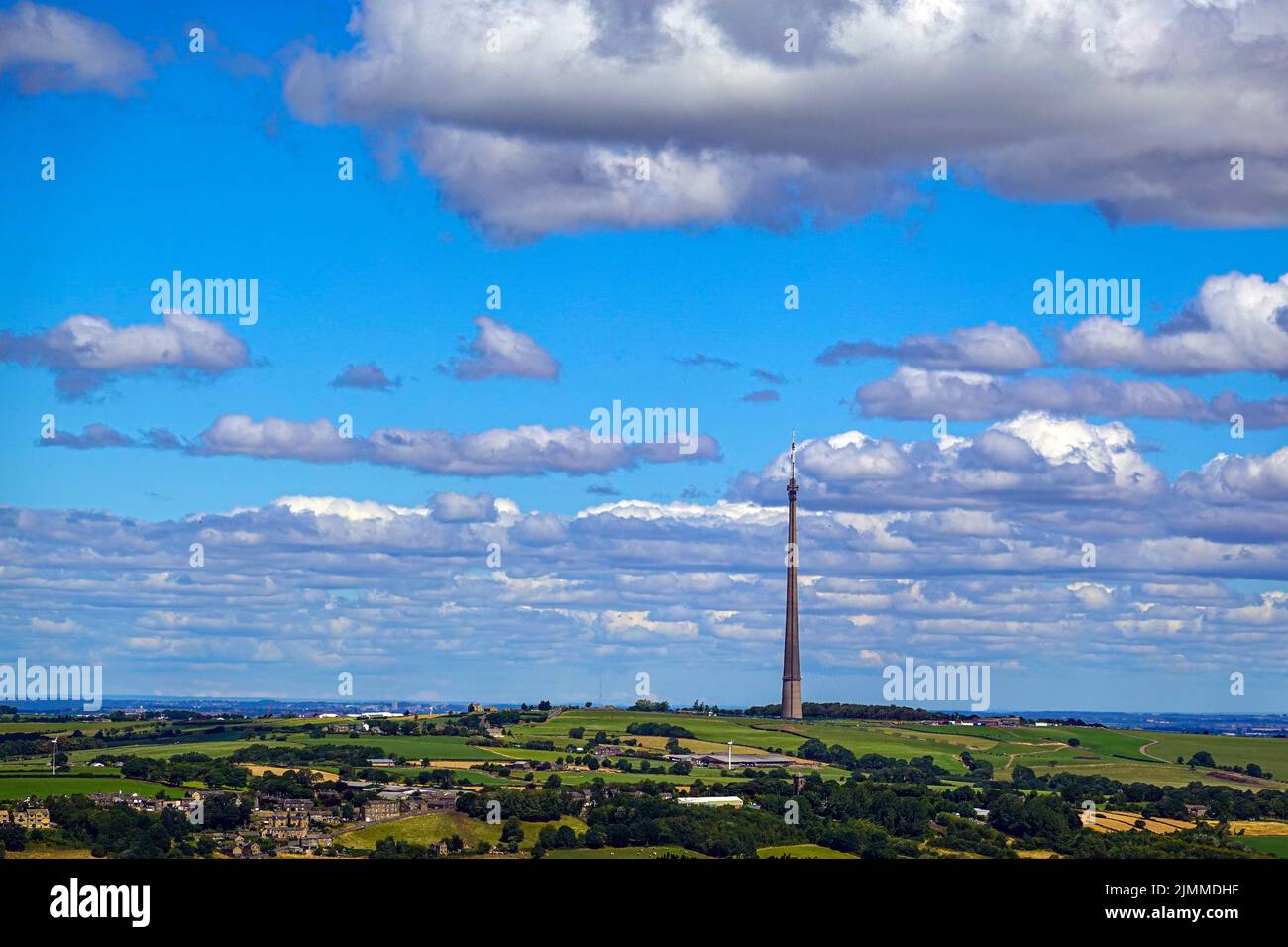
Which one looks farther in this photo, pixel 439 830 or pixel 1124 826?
pixel 1124 826

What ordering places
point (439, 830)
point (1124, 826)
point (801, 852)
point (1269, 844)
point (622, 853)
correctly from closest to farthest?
point (801, 852), point (622, 853), point (439, 830), point (1269, 844), point (1124, 826)

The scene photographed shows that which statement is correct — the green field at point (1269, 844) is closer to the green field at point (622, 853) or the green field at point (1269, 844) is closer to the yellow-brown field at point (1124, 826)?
the yellow-brown field at point (1124, 826)

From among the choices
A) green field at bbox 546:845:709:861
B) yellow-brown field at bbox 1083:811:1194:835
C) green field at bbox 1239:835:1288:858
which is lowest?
green field at bbox 1239:835:1288:858

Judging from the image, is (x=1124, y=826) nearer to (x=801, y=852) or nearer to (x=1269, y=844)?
(x=1269, y=844)

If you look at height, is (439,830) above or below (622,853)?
above

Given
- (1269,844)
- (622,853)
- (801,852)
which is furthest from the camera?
(1269,844)

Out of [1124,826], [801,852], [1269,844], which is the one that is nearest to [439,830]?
[801,852]

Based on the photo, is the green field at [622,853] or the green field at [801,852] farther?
the green field at [622,853]

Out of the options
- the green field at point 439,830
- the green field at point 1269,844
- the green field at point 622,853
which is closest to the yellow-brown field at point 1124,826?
the green field at point 1269,844

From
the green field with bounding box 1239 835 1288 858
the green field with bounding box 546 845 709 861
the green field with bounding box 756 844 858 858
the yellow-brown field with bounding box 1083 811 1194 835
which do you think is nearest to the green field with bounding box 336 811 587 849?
the green field with bounding box 546 845 709 861

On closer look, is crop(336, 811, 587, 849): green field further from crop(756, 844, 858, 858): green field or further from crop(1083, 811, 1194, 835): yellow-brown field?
crop(1083, 811, 1194, 835): yellow-brown field

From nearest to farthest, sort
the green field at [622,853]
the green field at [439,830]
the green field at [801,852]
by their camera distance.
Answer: the green field at [801,852], the green field at [622,853], the green field at [439,830]
